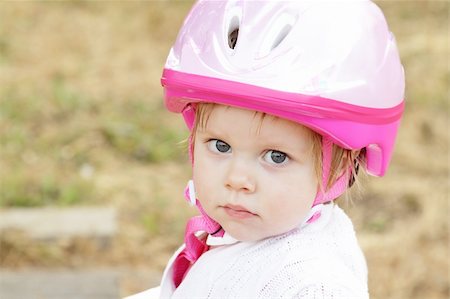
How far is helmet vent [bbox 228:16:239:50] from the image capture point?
243cm

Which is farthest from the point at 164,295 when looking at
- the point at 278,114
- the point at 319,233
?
the point at 278,114

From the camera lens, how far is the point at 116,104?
655 centimetres

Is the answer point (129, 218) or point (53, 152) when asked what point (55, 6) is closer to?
point (53, 152)

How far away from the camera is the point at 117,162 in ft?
19.3

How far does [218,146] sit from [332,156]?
26 cm

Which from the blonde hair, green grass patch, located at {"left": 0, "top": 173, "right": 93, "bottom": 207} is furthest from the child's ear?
green grass patch, located at {"left": 0, "top": 173, "right": 93, "bottom": 207}

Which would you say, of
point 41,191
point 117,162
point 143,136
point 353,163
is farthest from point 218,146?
point 143,136

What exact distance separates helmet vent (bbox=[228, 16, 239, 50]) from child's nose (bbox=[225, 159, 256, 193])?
0.29 m

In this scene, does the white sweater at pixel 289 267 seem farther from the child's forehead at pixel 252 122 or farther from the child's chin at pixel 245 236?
the child's forehead at pixel 252 122

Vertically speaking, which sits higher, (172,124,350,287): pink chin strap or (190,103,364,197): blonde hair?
(190,103,364,197): blonde hair

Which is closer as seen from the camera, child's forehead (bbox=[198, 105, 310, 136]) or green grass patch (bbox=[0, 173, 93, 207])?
child's forehead (bbox=[198, 105, 310, 136])

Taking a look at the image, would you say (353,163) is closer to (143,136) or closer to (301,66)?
(301,66)

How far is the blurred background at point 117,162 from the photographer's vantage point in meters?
4.75

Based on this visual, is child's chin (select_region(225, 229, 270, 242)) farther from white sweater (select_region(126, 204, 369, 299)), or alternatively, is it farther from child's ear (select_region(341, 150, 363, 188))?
child's ear (select_region(341, 150, 363, 188))
